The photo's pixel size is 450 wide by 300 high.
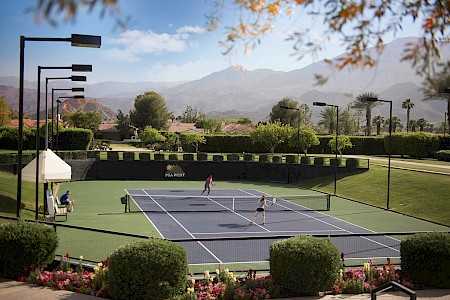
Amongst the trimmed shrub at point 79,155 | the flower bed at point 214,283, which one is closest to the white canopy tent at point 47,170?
the flower bed at point 214,283

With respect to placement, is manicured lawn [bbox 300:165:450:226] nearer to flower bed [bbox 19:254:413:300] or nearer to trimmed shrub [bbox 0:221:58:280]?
flower bed [bbox 19:254:413:300]

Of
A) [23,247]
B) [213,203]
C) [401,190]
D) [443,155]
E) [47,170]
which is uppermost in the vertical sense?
[443,155]

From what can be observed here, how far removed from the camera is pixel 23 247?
430 inches

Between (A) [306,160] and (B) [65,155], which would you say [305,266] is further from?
(B) [65,155]

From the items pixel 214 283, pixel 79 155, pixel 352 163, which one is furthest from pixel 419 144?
pixel 214 283

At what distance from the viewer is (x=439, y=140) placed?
53906 mm

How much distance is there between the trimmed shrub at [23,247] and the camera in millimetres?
10891

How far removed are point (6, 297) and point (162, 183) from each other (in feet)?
117

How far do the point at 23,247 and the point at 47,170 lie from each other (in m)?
10.1

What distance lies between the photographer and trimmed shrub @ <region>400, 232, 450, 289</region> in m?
11.2

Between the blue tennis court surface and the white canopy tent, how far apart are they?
5.08 metres

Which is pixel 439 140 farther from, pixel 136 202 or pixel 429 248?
pixel 429 248

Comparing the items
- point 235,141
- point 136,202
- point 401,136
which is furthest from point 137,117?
point 136,202

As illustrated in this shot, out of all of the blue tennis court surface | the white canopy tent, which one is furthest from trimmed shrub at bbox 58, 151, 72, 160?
the white canopy tent
